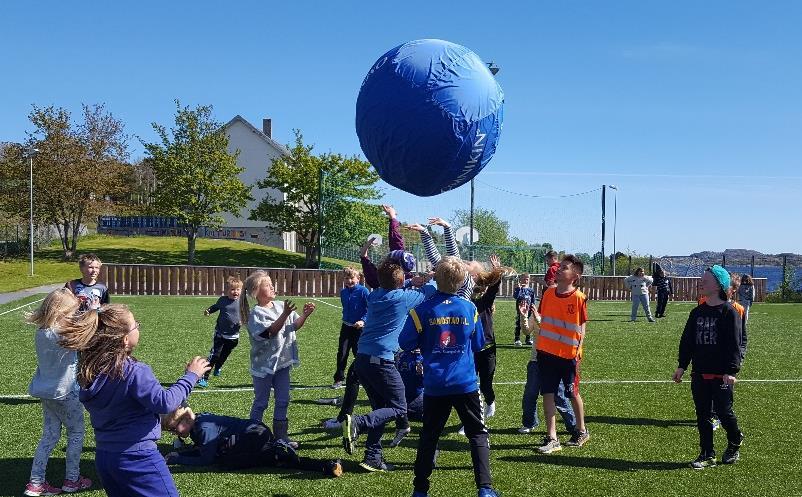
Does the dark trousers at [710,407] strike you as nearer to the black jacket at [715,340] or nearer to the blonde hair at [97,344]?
the black jacket at [715,340]

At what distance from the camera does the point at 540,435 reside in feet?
26.3

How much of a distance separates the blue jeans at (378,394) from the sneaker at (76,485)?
7.77 feet

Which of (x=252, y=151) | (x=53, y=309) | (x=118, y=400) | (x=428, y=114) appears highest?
(x=252, y=151)

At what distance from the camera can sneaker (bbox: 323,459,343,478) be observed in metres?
6.43

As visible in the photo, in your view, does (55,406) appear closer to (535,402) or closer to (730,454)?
(535,402)

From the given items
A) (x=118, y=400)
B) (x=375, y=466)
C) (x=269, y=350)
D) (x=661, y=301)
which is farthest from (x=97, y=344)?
(x=661, y=301)

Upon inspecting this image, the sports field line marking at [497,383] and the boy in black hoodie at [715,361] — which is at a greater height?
the boy in black hoodie at [715,361]

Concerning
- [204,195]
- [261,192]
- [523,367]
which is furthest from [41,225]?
[523,367]

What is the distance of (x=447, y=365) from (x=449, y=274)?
0.72 m

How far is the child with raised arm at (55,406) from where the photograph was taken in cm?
588

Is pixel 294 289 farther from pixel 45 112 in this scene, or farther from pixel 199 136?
pixel 45 112

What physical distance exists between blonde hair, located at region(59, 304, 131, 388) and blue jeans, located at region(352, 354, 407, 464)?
287 centimetres

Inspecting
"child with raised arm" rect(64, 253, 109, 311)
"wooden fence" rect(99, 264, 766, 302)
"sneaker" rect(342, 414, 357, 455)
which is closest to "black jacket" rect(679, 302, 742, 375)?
"sneaker" rect(342, 414, 357, 455)

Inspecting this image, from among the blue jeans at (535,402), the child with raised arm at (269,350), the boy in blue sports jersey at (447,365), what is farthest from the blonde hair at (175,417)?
the blue jeans at (535,402)
